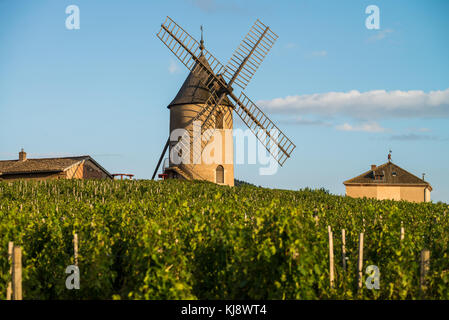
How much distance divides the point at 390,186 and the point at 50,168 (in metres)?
28.0

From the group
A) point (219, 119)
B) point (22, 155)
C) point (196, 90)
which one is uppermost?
point (196, 90)

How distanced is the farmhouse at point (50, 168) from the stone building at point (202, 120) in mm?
9373

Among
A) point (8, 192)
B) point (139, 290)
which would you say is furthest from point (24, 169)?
point (139, 290)

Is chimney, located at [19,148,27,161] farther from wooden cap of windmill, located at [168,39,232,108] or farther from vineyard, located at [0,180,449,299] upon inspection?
vineyard, located at [0,180,449,299]

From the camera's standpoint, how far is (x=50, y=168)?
3484 centimetres

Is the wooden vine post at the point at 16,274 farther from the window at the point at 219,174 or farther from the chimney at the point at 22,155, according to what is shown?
the chimney at the point at 22,155

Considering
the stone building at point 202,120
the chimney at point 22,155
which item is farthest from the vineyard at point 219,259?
the chimney at point 22,155

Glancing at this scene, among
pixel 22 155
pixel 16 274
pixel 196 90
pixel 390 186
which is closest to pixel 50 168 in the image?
→ pixel 22 155

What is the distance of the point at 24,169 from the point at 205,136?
15.5 metres

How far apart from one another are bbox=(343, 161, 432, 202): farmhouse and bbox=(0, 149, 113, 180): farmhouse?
21.7m

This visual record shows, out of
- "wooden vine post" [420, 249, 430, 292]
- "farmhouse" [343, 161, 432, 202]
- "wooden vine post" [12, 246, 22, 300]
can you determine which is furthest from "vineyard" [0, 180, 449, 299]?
"farmhouse" [343, 161, 432, 202]

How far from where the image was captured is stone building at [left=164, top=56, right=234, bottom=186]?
28984 mm

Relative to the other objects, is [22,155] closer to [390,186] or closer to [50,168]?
[50,168]
